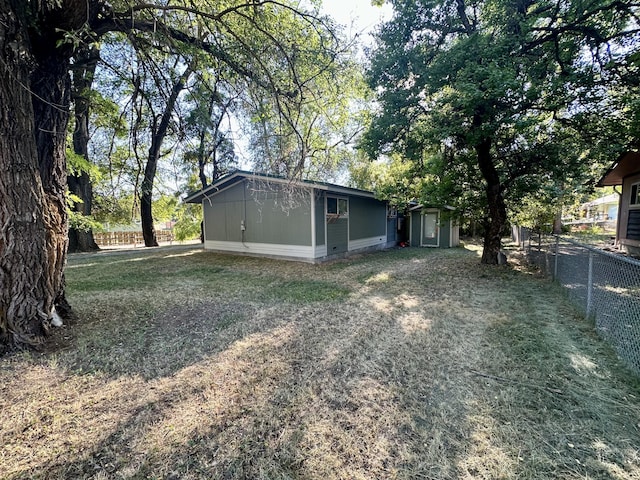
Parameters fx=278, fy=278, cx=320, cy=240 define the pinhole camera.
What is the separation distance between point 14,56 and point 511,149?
943 cm

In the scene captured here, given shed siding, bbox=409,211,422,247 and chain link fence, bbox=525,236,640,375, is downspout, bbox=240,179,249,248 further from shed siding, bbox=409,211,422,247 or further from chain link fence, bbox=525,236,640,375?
chain link fence, bbox=525,236,640,375

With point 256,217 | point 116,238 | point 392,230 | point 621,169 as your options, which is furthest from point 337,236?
point 116,238

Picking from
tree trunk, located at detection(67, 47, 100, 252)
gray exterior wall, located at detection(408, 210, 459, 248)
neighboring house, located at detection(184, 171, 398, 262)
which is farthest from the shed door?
tree trunk, located at detection(67, 47, 100, 252)

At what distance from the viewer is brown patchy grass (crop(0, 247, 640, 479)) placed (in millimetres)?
1758

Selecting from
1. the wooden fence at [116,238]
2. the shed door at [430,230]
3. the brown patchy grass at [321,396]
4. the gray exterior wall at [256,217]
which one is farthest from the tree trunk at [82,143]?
the shed door at [430,230]

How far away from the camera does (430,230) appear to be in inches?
573

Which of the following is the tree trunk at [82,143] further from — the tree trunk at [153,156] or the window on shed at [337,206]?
the window on shed at [337,206]

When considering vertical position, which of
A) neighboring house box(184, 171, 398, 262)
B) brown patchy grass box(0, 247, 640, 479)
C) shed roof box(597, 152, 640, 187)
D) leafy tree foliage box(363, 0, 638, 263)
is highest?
leafy tree foliage box(363, 0, 638, 263)

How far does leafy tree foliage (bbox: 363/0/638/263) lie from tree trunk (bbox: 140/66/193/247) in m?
4.55

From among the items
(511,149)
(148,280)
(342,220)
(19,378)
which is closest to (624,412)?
(19,378)

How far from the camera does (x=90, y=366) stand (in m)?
2.87

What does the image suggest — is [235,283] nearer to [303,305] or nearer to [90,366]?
[303,305]

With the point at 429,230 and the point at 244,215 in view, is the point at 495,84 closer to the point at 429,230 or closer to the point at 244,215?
the point at 244,215

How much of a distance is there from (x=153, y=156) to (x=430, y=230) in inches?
501
